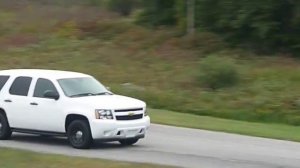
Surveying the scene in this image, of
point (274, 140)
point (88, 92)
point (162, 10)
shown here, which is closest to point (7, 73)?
point (88, 92)

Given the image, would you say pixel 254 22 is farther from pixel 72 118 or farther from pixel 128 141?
pixel 72 118

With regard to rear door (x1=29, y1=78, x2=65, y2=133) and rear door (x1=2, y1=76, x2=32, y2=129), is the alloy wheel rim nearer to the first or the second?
rear door (x1=29, y1=78, x2=65, y2=133)

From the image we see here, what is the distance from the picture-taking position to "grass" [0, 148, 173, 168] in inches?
592

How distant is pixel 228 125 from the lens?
26359 millimetres

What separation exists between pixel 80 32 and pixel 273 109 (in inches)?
752

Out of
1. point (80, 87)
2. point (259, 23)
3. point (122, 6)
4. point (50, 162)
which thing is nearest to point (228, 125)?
point (80, 87)

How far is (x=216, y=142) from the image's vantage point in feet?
69.1

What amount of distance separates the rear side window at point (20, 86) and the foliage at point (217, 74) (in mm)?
14810

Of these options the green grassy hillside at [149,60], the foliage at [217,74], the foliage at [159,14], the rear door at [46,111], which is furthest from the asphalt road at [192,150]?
the foliage at [159,14]

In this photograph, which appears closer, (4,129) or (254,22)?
(4,129)

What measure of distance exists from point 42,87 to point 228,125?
8395 mm

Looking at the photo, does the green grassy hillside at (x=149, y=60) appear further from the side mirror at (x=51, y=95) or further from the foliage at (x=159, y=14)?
the side mirror at (x=51, y=95)

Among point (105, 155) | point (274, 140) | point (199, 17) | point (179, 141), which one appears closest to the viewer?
point (105, 155)

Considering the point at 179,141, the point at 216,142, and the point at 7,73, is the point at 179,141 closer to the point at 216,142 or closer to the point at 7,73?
the point at 216,142
